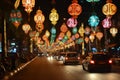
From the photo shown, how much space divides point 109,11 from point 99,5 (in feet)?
121

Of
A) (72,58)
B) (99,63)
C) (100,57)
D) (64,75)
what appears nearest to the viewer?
(64,75)

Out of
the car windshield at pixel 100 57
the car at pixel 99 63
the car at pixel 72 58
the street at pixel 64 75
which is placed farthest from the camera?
the car at pixel 72 58

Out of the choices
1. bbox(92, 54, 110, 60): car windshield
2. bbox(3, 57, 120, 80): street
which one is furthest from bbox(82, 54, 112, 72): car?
bbox(3, 57, 120, 80): street

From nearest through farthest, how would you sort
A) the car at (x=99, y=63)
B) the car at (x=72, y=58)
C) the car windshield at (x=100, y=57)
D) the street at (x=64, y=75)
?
the street at (x=64, y=75) < the car at (x=99, y=63) < the car windshield at (x=100, y=57) < the car at (x=72, y=58)

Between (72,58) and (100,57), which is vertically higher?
(72,58)

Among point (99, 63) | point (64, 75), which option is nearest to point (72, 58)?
point (99, 63)

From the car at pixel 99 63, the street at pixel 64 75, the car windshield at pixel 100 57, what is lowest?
the street at pixel 64 75

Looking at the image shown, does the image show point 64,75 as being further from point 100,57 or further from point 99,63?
point 100,57

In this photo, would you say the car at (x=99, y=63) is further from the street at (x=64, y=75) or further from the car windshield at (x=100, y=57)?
the street at (x=64, y=75)

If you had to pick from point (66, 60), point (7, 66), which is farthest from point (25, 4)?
point (66, 60)

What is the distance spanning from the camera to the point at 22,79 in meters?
26.8

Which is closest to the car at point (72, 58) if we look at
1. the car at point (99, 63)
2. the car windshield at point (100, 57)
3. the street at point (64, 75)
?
the street at point (64, 75)

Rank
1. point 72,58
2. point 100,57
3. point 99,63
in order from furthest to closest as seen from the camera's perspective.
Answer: point 72,58 < point 100,57 < point 99,63

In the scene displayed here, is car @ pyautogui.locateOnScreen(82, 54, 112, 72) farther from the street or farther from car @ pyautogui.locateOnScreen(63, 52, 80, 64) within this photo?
car @ pyautogui.locateOnScreen(63, 52, 80, 64)
